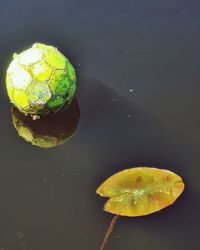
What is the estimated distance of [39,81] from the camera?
5098 mm

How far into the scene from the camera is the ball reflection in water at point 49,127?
5.48 m

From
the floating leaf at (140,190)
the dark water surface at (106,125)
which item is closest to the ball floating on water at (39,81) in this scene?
the dark water surface at (106,125)

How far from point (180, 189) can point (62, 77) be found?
1.84 metres

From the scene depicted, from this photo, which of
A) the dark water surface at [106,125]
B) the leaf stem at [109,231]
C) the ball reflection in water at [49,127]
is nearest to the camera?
the leaf stem at [109,231]

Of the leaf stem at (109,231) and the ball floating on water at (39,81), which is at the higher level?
the ball floating on water at (39,81)

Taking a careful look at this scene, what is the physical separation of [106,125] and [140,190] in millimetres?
1100

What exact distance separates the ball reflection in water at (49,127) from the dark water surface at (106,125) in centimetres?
9

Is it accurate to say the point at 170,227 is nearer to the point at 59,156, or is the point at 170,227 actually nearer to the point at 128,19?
the point at 59,156

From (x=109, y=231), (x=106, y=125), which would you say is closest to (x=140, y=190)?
(x=109, y=231)

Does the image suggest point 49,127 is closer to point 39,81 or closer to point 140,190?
point 39,81

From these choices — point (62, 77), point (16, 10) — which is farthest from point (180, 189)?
point (16, 10)

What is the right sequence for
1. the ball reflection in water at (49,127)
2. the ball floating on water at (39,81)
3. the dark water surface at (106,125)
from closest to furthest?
the dark water surface at (106,125) < the ball floating on water at (39,81) < the ball reflection in water at (49,127)

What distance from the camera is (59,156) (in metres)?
5.24

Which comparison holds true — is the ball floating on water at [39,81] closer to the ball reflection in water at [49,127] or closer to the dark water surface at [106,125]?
the ball reflection in water at [49,127]
